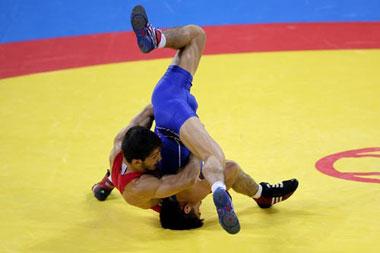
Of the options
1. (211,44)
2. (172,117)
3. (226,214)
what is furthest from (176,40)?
(211,44)

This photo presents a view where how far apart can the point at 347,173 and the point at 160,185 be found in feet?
4.93

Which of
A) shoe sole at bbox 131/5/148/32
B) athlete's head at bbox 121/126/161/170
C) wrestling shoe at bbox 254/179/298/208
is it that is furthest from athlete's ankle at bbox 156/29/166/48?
wrestling shoe at bbox 254/179/298/208

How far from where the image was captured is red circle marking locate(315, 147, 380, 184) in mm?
5871

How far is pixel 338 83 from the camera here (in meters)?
7.77

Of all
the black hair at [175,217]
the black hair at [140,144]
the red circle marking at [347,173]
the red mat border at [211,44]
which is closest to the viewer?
the black hair at [140,144]

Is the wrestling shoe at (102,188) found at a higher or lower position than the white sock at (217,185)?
lower

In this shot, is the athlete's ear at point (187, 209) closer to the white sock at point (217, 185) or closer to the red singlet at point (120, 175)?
the red singlet at point (120, 175)

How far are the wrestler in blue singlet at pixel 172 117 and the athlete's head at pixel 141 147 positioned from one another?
0.29 metres

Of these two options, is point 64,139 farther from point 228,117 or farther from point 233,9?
point 233,9

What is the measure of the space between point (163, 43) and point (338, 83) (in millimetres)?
2686

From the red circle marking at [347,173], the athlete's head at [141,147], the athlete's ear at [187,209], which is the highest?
the red circle marking at [347,173]

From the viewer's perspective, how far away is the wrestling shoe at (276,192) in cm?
551

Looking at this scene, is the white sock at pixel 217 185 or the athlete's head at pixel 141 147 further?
the athlete's head at pixel 141 147

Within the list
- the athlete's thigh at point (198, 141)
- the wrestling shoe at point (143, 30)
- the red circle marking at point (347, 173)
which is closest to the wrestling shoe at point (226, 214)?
the athlete's thigh at point (198, 141)
